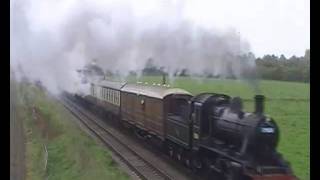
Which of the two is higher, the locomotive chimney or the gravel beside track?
the locomotive chimney

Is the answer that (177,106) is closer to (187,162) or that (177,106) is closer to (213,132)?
(187,162)

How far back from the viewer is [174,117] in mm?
8695

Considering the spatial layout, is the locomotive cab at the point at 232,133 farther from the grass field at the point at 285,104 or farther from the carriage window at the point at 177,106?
the carriage window at the point at 177,106

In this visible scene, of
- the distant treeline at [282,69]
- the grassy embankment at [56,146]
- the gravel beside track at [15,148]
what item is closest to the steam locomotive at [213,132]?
the distant treeline at [282,69]

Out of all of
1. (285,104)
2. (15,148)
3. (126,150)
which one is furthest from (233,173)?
(285,104)

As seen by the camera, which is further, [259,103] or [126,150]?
[126,150]

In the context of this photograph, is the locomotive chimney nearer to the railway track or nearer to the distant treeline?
the railway track

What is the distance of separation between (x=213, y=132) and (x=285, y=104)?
317 inches

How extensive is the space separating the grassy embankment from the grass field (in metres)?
2.23

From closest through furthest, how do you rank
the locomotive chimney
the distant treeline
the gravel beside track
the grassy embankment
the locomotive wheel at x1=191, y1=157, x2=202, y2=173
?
the locomotive chimney
the gravel beside track
the locomotive wheel at x1=191, y1=157, x2=202, y2=173
the grassy embankment
the distant treeline

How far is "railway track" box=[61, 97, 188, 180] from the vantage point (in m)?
8.09

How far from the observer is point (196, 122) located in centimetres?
752

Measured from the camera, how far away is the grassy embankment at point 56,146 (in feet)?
26.9

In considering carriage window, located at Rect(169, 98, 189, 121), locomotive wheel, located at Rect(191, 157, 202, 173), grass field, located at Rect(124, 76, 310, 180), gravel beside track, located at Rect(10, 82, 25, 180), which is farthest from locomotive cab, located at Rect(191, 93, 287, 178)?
gravel beside track, located at Rect(10, 82, 25, 180)
